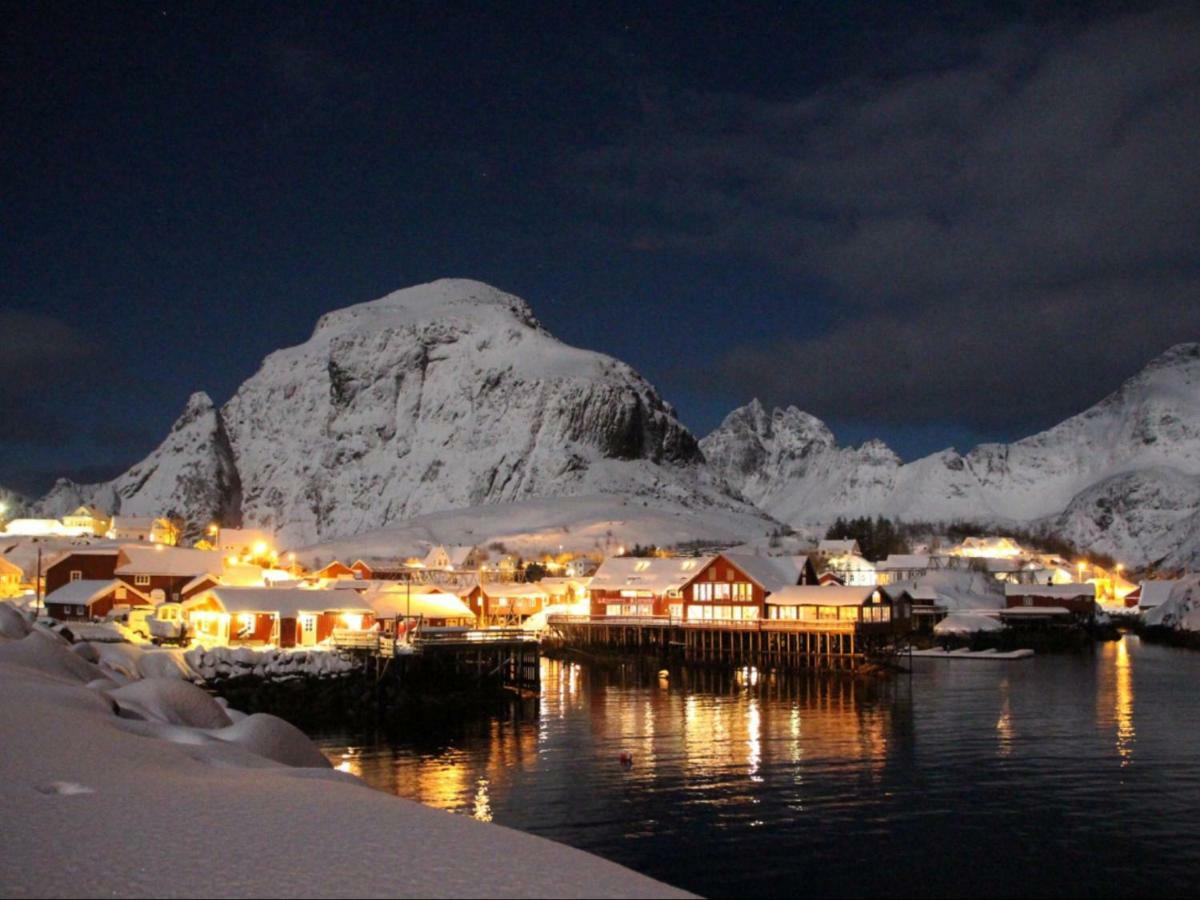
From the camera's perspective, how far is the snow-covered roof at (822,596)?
269 feet

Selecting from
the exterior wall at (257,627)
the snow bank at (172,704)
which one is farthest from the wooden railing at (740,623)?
the snow bank at (172,704)

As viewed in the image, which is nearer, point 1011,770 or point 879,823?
point 879,823

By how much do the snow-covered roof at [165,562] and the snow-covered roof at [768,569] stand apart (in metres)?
42.5

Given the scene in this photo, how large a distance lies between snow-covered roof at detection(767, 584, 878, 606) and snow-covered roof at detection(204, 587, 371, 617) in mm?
34360

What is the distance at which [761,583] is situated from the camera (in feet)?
292

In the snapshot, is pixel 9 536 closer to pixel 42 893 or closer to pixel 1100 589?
pixel 42 893

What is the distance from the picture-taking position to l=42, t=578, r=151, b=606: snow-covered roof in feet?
252

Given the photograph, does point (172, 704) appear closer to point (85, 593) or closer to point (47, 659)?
point (47, 659)

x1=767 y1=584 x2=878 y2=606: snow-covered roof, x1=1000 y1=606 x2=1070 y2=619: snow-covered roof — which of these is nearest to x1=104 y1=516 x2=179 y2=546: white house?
x1=767 y1=584 x2=878 y2=606: snow-covered roof

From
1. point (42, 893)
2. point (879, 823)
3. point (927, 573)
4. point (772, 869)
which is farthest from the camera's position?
point (927, 573)

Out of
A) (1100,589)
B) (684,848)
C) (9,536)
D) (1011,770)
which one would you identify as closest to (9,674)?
(684,848)

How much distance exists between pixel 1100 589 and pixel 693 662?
12242 centimetres

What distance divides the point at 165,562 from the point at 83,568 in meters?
7.08

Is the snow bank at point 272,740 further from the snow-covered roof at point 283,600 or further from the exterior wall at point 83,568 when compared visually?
the exterior wall at point 83,568
